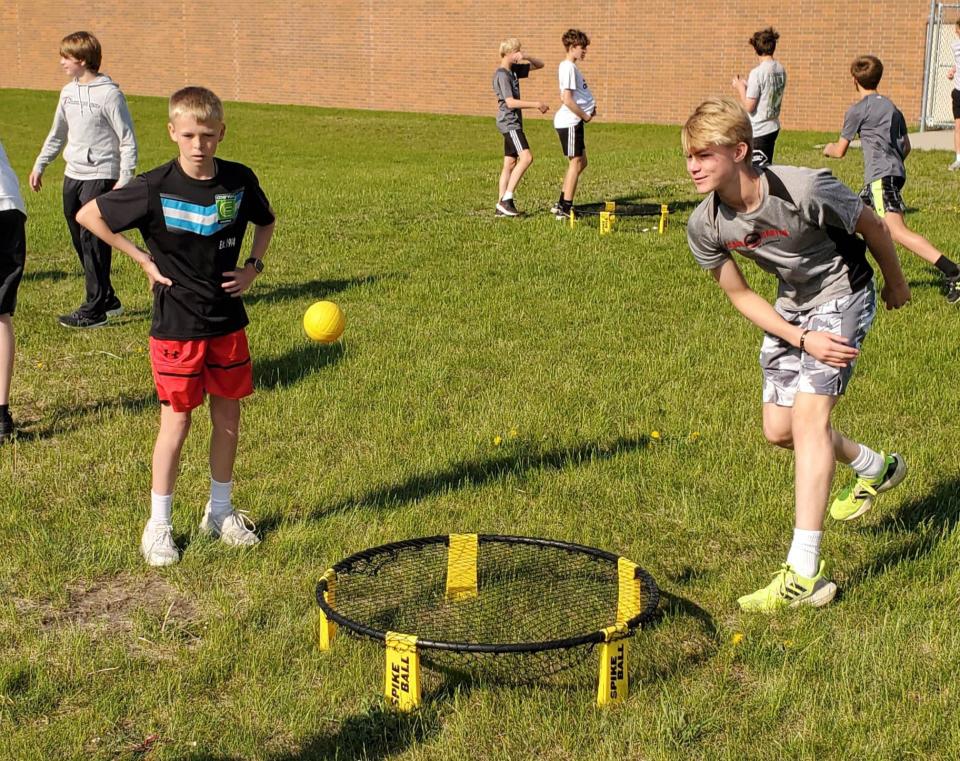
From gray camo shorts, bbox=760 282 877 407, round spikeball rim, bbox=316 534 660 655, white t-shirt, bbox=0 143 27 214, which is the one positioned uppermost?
white t-shirt, bbox=0 143 27 214

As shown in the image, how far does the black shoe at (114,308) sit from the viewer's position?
376 inches

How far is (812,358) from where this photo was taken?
449 centimetres

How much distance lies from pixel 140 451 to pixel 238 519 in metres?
1.45

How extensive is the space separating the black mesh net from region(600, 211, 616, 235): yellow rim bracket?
24.9 ft

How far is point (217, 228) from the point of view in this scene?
501 centimetres

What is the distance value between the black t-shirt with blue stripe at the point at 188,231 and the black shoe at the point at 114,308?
4.74 m

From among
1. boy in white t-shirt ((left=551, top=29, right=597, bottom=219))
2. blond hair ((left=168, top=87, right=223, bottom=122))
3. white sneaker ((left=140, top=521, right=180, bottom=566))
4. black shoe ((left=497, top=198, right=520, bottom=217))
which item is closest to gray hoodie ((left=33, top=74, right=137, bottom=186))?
blond hair ((left=168, top=87, right=223, bottom=122))

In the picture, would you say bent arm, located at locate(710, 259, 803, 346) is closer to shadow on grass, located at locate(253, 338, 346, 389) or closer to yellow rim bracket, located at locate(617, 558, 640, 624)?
yellow rim bracket, located at locate(617, 558, 640, 624)

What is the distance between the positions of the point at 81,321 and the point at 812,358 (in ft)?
21.6

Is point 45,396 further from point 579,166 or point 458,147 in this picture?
point 458,147

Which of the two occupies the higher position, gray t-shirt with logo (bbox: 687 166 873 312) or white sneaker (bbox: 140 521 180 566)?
gray t-shirt with logo (bbox: 687 166 873 312)

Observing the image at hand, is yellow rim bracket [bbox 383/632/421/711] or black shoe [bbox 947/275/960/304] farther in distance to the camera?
black shoe [bbox 947/275/960/304]

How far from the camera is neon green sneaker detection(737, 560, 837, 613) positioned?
14.5 ft

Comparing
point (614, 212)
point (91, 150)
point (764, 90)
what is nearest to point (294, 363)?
point (91, 150)
